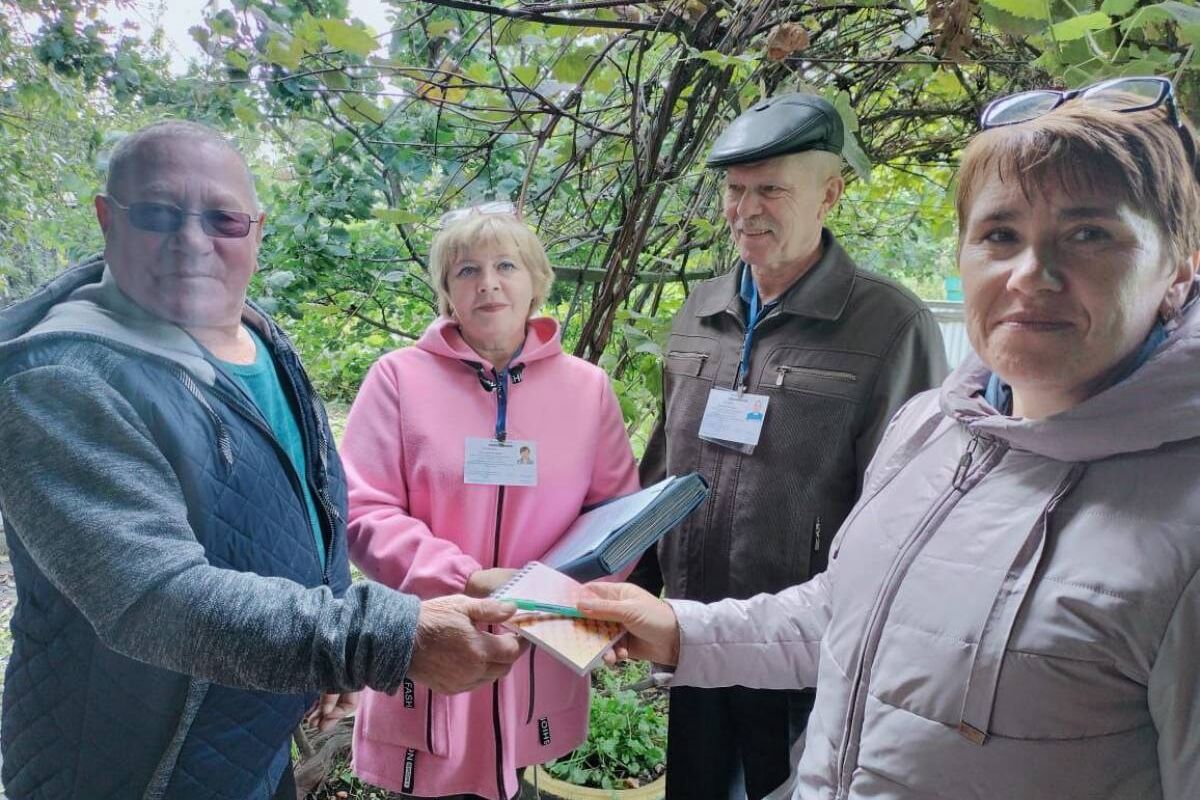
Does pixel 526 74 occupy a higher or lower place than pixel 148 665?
higher

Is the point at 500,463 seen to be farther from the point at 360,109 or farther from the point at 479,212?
the point at 360,109

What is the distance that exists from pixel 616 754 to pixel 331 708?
3.81 feet

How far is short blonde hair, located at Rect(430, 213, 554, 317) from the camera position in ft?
4.14

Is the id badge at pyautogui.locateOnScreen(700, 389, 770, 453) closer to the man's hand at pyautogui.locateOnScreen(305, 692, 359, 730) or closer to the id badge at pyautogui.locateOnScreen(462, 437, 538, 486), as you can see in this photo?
the id badge at pyautogui.locateOnScreen(462, 437, 538, 486)

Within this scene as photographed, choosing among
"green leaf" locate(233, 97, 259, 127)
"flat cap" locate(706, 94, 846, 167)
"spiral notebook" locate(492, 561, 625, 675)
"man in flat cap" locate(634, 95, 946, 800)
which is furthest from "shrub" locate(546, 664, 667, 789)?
"green leaf" locate(233, 97, 259, 127)

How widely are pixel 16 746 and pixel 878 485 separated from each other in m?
1.06

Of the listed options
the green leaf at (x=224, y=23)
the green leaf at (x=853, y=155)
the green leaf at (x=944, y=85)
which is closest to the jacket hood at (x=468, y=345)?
the green leaf at (x=224, y=23)

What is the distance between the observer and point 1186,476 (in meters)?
0.63

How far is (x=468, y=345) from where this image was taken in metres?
1.28

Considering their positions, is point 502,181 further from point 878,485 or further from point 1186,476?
point 1186,476

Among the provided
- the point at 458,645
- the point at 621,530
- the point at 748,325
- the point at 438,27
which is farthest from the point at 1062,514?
the point at 438,27

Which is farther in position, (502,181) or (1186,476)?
(502,181)

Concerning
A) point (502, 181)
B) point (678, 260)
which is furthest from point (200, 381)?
point (678, 260)

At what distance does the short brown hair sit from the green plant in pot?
5.74 feet
